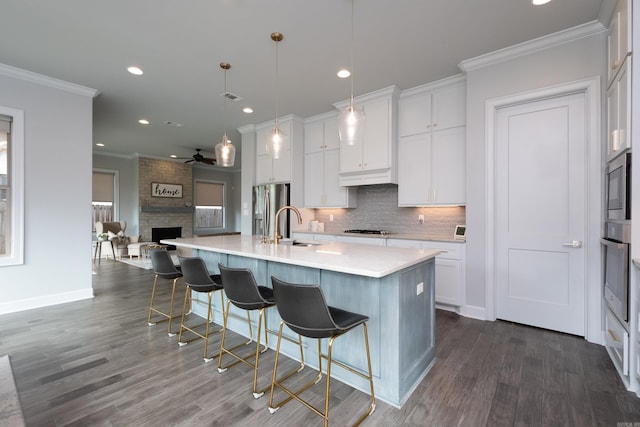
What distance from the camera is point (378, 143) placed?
4.31 metres

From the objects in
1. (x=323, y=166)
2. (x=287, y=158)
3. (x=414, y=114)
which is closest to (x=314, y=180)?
(x=323, y=166)

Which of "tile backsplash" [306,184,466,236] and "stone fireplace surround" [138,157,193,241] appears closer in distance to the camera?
"tile backsplash" [306,184,466,236]

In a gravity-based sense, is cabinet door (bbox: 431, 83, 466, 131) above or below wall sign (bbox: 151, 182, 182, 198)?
above

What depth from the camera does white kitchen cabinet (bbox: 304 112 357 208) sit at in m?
5.07

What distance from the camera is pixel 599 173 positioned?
8.85 ft

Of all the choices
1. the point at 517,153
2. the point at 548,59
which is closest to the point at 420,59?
the point at 548,59

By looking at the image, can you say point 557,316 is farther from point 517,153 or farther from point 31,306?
point 31,306

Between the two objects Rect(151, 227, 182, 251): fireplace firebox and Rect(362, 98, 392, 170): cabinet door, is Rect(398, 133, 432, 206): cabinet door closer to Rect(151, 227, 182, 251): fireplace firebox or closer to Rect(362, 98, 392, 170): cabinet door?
Rect(362, 98, 392, 170): cabinet door

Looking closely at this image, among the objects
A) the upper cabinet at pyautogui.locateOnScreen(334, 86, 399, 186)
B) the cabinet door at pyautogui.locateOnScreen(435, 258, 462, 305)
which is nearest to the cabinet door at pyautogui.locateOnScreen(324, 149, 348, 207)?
the upper cabinet at pyautogui.locateOnScreen(334, 86, 399, 186)

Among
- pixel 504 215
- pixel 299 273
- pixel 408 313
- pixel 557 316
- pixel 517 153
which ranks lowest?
pixel 557 316

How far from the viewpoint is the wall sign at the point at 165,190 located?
9.14 meters

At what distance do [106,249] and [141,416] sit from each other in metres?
7.65

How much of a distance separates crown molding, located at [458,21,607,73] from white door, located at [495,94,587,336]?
0.52 m

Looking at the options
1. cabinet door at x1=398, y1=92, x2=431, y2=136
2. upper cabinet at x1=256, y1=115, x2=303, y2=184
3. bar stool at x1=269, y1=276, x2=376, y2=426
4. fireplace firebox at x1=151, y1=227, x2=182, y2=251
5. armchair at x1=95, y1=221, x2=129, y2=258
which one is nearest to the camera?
bar stool at x1=269, y1=276, x2=376, y2=426
